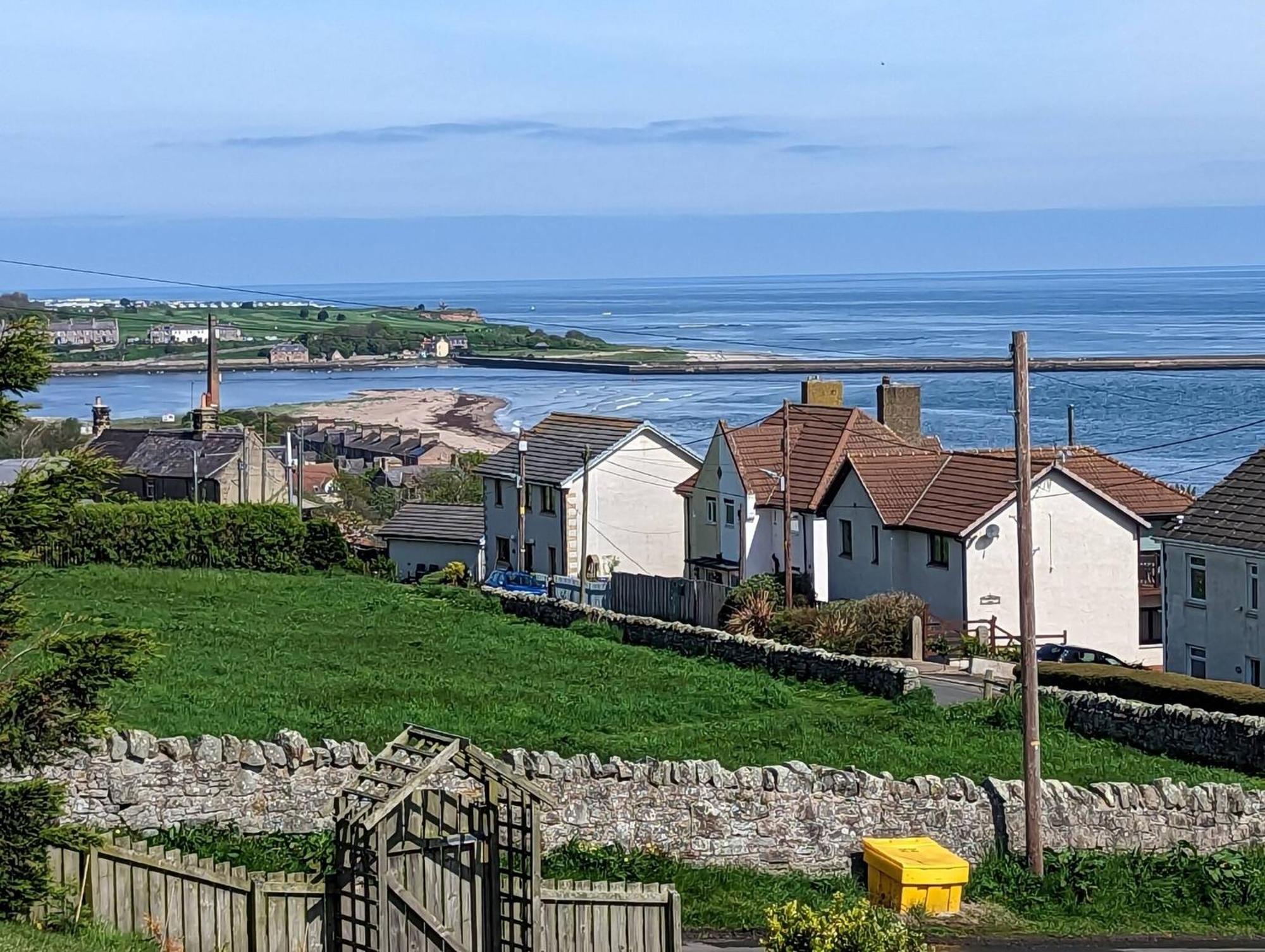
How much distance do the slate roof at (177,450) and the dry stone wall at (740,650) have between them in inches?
1171

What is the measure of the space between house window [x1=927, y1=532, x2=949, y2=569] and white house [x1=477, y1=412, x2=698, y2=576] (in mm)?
14008

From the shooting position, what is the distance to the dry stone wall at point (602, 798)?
19.9m

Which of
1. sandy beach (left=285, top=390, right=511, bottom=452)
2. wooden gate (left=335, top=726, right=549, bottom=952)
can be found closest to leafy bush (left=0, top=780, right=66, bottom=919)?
wooden gate (left=335, top=726, right=549, bottom=952)

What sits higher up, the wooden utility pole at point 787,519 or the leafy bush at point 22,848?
the wooden utility pole at point 787,519

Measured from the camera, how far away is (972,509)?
44844 mm

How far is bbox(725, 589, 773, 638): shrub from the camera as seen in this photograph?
43062 millimetres

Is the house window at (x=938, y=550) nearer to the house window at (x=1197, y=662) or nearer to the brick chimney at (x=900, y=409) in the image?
the house window at (x=1197, y=662)

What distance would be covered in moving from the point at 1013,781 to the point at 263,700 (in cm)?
1186

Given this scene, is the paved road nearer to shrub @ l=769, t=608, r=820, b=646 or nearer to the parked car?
shrub @ l=769, t=608, r=820, b=646

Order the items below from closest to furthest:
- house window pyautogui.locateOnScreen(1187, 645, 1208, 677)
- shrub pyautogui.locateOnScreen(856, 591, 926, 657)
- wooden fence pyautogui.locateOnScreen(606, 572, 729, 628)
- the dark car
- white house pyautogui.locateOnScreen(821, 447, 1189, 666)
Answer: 1. house window pyautogui.locateOnScreen(1187, 645, 1208, 677)
2. the dark car
3. shrub pyautogui.locateOnScreen(856, 591, 926, 657)
4. white house pyautogui.locateOnScreen(821, 447, 1189, 666)
5. wooden fence pyautogui.locateOnScreen(606, 572, 729, 628)

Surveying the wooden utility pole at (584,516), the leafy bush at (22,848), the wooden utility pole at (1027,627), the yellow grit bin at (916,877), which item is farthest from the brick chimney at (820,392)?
the leafy bush at (22,848)

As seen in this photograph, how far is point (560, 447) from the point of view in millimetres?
60156

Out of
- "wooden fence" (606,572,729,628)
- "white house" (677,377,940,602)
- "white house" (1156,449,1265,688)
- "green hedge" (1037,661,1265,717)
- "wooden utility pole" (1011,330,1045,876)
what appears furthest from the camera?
"white house" (677,377,940,602)

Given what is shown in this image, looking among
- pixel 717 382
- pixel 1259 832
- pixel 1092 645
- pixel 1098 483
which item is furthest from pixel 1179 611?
pixel 717 382
